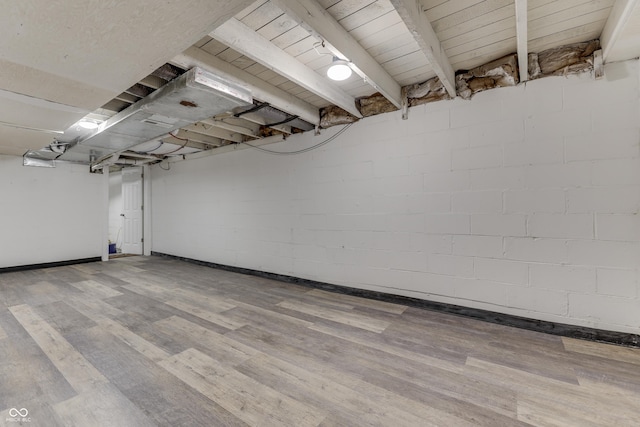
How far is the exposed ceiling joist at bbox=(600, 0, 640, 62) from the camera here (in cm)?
159

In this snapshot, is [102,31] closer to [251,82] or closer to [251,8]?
[251,8]

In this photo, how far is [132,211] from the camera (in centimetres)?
677

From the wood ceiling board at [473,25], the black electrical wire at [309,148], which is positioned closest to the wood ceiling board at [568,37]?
the wood ceiling board at [473,25]

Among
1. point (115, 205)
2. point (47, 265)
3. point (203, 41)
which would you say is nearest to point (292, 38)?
point (203, 41)

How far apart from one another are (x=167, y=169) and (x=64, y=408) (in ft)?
17.9

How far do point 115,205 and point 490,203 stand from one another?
9360 mm

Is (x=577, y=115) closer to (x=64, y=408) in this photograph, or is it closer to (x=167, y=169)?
(x=64, y=408)

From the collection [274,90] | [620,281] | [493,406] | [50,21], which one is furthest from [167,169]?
[620,281]

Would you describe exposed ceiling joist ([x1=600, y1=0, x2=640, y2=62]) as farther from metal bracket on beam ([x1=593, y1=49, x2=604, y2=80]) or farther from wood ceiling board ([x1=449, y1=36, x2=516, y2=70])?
wood ceiling board ([x1=449, y1=36, x2=516, y2=70])

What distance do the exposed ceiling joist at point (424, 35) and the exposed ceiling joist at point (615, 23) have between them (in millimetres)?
998

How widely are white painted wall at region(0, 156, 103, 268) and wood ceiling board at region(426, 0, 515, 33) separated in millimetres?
6793

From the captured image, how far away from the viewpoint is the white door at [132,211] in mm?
6621

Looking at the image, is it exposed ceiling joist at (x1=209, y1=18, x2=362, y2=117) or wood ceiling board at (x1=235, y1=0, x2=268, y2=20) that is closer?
wood ceiling board at (x1=235, y1=0, x2=268, y2=20)

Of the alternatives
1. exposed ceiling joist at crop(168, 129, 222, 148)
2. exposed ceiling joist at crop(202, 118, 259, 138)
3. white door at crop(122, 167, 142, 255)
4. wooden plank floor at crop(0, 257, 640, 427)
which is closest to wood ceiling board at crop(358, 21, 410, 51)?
exposed ceiling joist at crop(202, 118, 259, 138)
